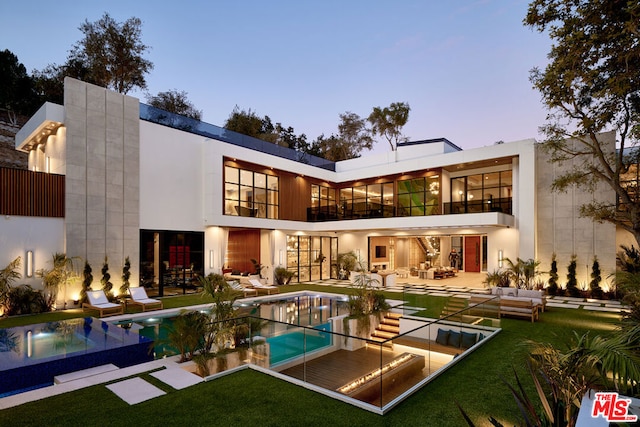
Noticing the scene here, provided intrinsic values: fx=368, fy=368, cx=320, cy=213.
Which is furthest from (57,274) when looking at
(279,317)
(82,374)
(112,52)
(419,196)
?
(419,196)

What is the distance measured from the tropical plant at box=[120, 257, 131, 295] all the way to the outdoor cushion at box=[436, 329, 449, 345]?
1212cm

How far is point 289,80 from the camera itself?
43531 mm

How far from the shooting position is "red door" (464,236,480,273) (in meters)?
26.5

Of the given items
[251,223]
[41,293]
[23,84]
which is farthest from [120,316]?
[23,84]

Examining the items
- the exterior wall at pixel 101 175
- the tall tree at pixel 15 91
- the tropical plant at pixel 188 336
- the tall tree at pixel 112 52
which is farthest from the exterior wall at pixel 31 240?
the tall tree at pixel 15 91

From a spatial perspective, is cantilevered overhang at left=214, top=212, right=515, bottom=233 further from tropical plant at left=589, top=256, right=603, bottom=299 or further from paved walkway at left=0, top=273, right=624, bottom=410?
paved walkway at left=0, top=273, right=624, bottom=410

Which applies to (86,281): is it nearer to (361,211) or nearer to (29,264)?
(29,264)

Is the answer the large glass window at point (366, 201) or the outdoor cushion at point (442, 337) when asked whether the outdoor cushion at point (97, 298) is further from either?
the large glass window at point (366, 201)

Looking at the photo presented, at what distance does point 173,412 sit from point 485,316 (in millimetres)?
7553

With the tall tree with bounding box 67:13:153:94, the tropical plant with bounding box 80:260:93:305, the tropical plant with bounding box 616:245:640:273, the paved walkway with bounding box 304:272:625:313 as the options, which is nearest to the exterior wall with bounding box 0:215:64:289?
the tropical plant with bounding box 80:260:93:305

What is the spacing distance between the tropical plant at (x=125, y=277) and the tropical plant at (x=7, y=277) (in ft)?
10.4

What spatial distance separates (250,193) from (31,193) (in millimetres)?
9178

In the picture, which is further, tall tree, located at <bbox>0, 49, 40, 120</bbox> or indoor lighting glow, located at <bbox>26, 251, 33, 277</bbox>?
tall tree, located at <bbox>0, 49, 40, 120</bbox>

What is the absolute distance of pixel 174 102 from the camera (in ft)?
97.7
